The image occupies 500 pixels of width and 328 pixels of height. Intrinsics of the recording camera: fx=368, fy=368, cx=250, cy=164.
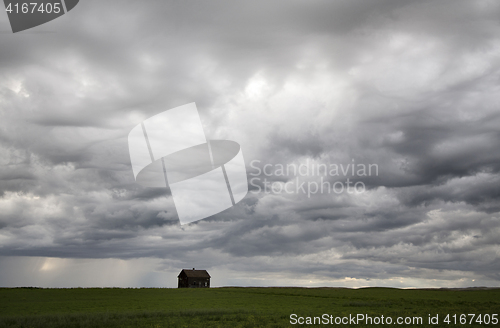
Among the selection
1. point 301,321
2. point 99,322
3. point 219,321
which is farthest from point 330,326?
point 99,322

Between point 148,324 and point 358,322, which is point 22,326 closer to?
point 148,324

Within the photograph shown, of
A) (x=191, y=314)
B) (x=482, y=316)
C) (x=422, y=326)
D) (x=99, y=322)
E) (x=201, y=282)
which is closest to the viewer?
(x=422, y=326)

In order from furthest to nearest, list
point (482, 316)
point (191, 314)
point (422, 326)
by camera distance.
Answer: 1. point (191, 314)
2. point (482, 316)
3. point (422, 326)

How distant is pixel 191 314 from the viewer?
46562 mm

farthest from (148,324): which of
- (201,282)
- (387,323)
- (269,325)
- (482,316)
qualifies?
(201,282)

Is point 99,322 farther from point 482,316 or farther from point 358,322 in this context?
point 482,316

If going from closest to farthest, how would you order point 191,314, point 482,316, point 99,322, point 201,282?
point 99,322, point 482,316, point 191,314, point 201,282

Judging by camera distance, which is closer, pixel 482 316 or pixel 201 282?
pixel 482 316

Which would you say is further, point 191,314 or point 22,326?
point 191,314

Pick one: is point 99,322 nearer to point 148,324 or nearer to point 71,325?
point 71,325

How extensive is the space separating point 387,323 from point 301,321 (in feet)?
29.4

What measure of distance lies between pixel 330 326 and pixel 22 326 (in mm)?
31282

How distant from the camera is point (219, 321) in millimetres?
40281

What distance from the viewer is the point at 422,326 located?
36.2m
